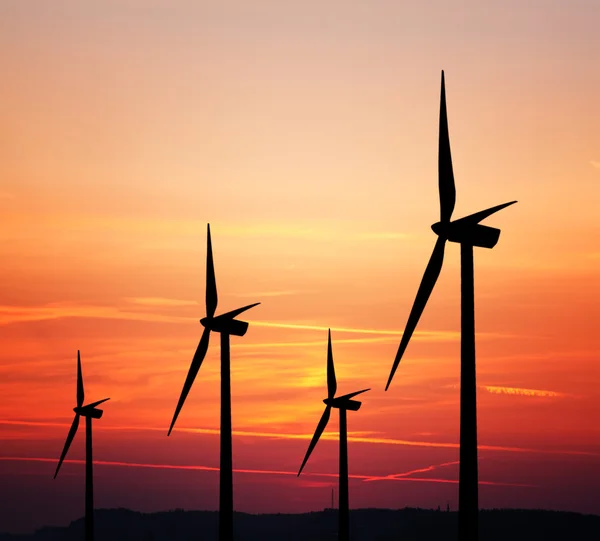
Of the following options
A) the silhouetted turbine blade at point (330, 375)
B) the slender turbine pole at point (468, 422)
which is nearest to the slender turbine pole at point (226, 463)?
the slender turbine pole at point (468, 422)

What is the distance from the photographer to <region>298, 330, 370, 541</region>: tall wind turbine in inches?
4203

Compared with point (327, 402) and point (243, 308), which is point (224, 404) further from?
point (327, 402)

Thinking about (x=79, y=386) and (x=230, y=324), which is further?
(x=79, y=386)

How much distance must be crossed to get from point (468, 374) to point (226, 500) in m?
31.5

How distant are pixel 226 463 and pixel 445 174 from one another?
1093 inches

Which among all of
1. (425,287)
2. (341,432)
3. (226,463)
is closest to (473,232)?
(425,287)

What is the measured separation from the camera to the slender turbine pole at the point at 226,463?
82.7m

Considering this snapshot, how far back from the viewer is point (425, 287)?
62.6 meters

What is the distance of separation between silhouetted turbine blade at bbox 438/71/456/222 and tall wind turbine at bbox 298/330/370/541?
41.3 m

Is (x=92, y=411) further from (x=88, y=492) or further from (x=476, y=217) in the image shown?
(x=476, y=217)

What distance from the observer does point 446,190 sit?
65812mm

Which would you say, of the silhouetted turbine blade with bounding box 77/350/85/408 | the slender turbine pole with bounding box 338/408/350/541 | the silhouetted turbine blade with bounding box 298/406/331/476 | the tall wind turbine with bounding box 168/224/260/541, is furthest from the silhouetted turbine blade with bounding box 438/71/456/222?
the silhouetted turbine blade with bounding box 77/350/85/408

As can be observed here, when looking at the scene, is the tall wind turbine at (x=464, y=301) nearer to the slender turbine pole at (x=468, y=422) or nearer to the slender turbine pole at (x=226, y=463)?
the slender turbine pole at (x=468, y=422)

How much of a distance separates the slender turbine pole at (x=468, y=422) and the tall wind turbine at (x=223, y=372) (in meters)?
30.7
